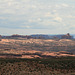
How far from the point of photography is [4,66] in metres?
62.1

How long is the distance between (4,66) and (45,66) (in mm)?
14758

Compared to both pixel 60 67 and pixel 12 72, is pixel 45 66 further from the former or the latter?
pixel 12 72

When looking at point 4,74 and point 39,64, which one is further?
point 39,64

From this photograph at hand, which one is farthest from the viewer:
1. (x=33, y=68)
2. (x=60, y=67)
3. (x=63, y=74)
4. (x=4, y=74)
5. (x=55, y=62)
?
(x=55, y=62)

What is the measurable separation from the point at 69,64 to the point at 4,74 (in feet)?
90.7

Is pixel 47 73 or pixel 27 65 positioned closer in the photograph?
pixel 47 73

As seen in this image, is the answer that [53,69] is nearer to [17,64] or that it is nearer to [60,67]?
[60,67]

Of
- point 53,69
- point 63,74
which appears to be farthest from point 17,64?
point 63,74

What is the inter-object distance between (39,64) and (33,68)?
18.1ft

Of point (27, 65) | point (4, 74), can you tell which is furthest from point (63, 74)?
point (4, 74)

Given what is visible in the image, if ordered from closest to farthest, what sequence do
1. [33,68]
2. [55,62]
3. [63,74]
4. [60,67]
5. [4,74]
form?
[4,74]
[63,74]
[33,68]
[60,67]
[55,62]

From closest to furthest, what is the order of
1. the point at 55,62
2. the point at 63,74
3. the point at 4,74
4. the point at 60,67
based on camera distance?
1. the point at 4,74
2. the point at 63,74
3. the point at 60,67
4. the point at 55,62

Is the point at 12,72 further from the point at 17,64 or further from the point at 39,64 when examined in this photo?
the point at 39,64

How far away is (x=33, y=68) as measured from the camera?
6338 centimetres
